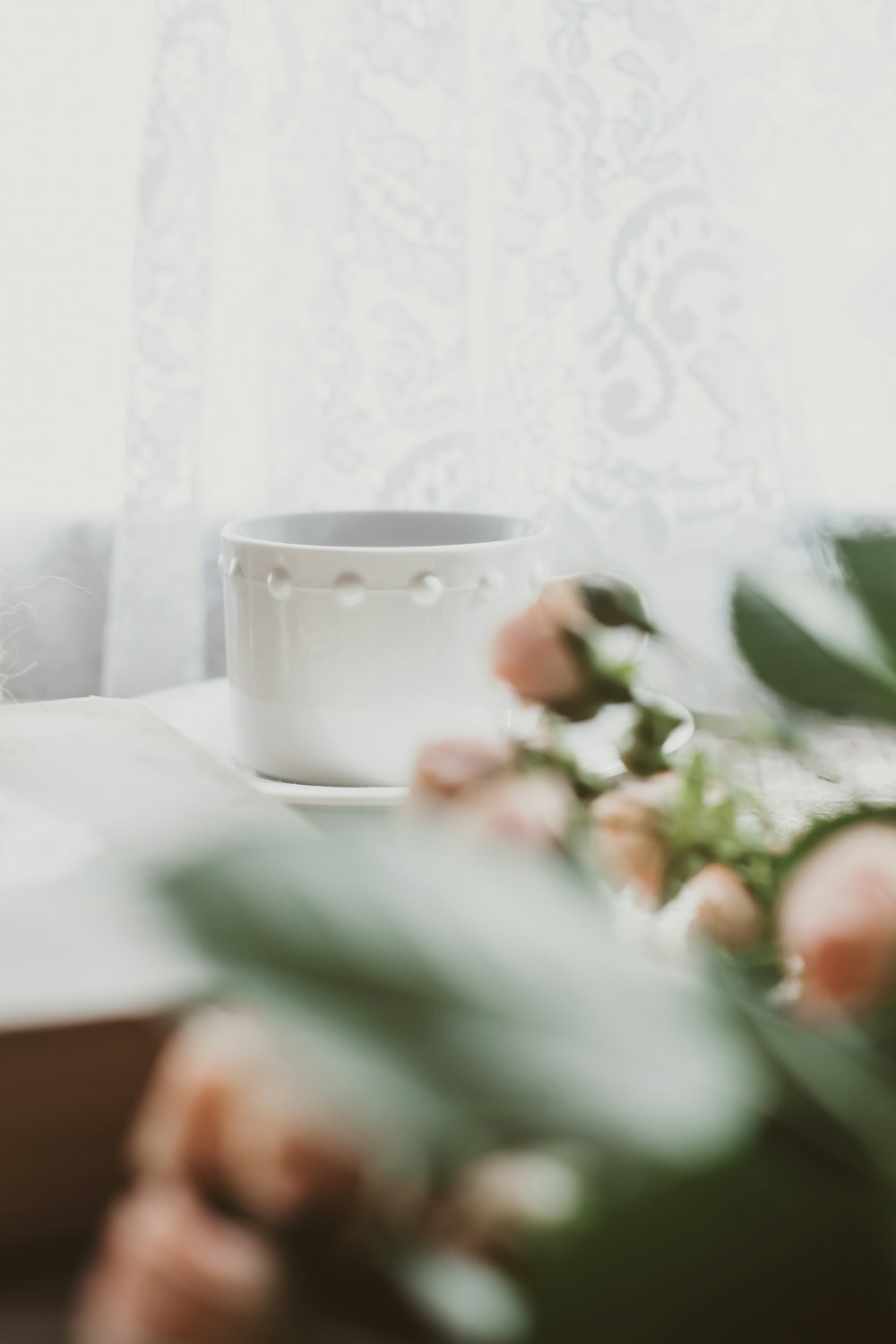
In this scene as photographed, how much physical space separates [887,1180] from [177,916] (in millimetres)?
43

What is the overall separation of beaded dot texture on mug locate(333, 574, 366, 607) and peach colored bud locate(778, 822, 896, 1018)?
0.78ft

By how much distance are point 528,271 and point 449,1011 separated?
0.72 meters

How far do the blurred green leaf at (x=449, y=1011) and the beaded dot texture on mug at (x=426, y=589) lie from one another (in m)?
0.26

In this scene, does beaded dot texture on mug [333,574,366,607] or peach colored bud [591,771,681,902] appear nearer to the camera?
peach colored bud [591,771,681,902]

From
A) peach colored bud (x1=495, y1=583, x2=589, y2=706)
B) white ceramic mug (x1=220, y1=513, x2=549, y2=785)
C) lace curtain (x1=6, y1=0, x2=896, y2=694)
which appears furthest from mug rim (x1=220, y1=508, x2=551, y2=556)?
lace curtain (x1=6, y1=0, x2=896, y2=694)

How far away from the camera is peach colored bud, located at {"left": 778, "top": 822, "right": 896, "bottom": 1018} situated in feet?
0.29

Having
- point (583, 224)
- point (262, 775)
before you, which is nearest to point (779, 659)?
point (262, 775)

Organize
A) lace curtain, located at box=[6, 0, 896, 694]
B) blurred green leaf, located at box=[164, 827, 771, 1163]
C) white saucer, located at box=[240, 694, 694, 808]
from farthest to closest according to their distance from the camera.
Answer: lace curtain, located at box=[6, 0, 896, 694]
white saucer, located at box=[240, 694, 694, 808]
blurred green leaf, located at box=[164, 827, 771, 1163]

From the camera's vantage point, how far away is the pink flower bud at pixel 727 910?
151 millimetres

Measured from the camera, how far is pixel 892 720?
0.13 m

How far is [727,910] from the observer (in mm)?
155

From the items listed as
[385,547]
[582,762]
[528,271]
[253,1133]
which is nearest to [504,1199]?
[253,1133]

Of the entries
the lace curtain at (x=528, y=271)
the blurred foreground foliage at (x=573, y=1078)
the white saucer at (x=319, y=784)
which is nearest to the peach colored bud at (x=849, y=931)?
the blurred foreground foliage at (x=573, y=1078)

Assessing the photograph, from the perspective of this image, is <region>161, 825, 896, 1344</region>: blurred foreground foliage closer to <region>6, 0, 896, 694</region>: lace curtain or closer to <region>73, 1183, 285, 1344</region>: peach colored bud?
<region>73, 1183, 285, 1344</region>: peach colored bud
